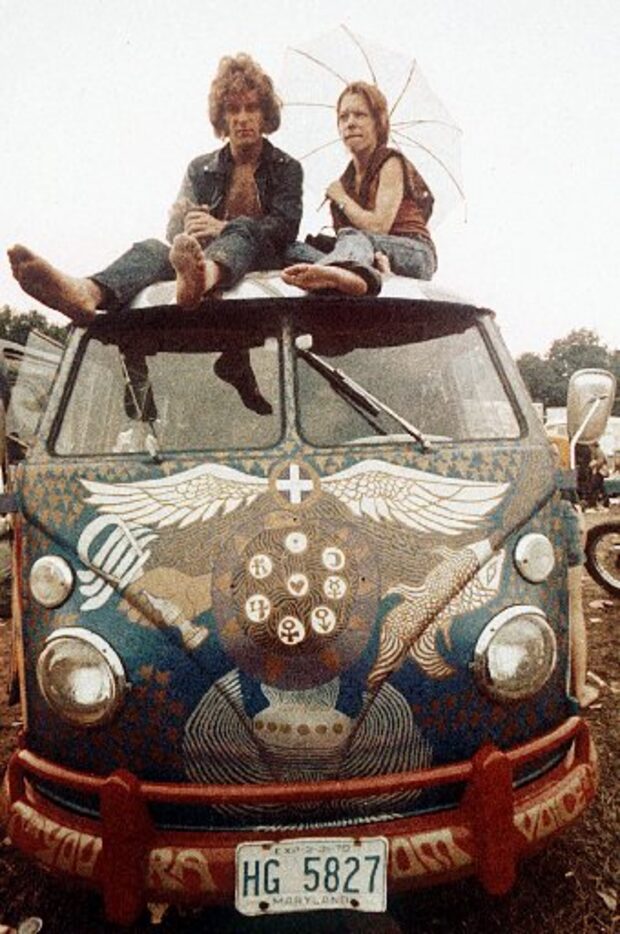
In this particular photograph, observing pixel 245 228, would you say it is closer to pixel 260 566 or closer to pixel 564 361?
pixel 260 566

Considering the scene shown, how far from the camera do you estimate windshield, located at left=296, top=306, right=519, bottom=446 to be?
2.82m

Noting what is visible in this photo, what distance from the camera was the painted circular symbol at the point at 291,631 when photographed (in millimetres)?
2209

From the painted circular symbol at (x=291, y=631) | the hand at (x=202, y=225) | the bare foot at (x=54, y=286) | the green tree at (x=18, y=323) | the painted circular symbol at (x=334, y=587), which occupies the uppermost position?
the green tree at (x=18, y=323)

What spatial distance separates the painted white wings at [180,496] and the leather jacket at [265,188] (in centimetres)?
143

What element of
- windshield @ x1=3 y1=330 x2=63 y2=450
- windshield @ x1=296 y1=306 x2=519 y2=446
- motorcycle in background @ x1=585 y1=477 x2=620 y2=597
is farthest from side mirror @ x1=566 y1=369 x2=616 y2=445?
motorcycle in background @ x1=585 y1=477 x2=620 y2=597

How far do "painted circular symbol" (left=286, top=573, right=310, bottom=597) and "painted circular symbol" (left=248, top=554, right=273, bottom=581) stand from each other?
0.07 meters

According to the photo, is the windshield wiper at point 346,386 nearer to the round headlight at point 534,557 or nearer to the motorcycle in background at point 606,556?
the round headlight at point 534,557

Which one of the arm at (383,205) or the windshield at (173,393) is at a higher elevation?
the arm at (383,205)

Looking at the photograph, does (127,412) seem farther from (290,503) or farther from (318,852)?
(318,852)

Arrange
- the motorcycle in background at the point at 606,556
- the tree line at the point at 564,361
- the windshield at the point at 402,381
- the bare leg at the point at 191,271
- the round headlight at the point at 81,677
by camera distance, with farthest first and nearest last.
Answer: the tree line at the point at 564,361, the motorcycle in background at the point at 606,556, the windshield at the point at 402,381, the bare leg at the point at 191,271, the round headlight at the point at 81,677

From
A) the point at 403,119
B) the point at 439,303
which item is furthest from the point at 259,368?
the point at 403,119

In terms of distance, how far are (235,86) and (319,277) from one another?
159 centimetres

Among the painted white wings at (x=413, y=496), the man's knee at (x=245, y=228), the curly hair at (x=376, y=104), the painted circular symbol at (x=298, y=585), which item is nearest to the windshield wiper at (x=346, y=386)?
the painted white wings at (x=413, y=496)

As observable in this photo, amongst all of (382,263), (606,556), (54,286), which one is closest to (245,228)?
(382,263)
